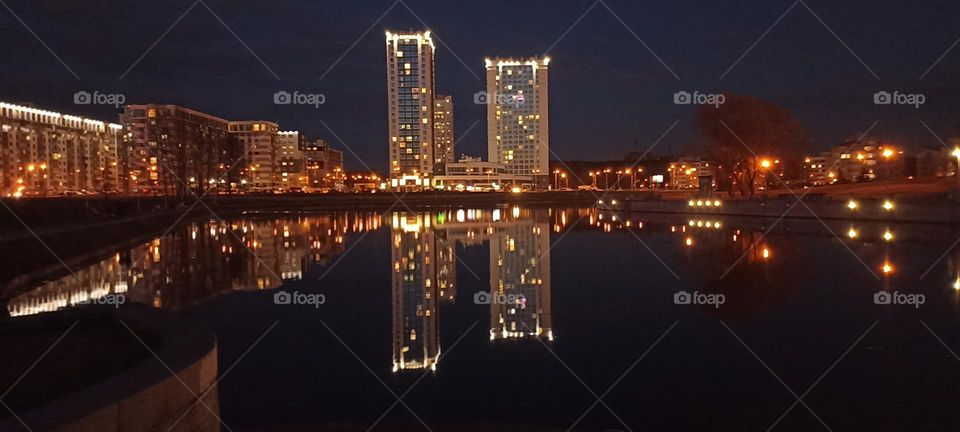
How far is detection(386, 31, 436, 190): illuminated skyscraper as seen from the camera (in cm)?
14275

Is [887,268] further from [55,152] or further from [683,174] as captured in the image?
[55,152]

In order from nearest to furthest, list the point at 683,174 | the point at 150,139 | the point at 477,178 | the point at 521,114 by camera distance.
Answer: the point at 683,174 → the point at 150,139 → the point at 477,178 → the point at 521,114

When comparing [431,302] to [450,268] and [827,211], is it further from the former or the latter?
[827,211]

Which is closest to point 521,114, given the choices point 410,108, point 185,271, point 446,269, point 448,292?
point 410,108

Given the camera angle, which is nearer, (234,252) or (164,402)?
(164,402)

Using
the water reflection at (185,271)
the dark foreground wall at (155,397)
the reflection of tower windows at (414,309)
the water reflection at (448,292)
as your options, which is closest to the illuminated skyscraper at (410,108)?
the water reflection at (185,271)

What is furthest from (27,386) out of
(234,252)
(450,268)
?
(234,252)

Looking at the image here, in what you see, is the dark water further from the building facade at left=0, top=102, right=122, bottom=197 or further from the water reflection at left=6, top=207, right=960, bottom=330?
the building facade at left=0, top=102, right=122, bottom=197

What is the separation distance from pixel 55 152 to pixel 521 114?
98.0 m

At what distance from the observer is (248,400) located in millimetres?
6918

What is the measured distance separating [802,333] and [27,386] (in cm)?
897

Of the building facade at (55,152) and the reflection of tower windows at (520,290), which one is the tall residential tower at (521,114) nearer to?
the building facade at (55,152)

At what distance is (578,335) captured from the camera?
379 inches

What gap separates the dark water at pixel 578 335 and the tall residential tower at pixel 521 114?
468 ft
